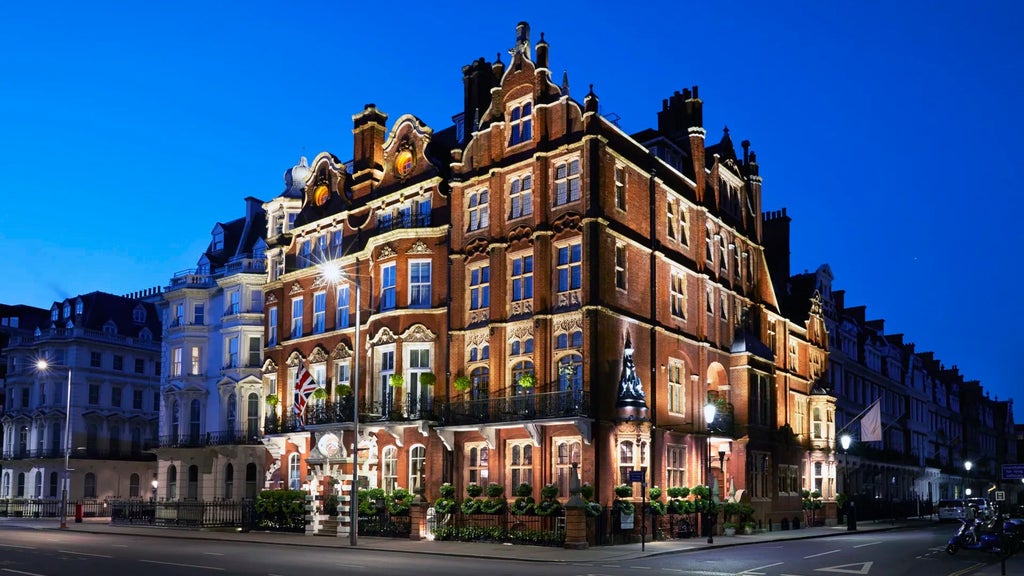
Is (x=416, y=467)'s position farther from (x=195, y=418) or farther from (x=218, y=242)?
(x=218, y=242)

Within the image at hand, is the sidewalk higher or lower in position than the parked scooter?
lower

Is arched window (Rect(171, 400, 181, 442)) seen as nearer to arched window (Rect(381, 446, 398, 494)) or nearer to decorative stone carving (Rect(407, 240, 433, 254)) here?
arched window (Rect(381, 446, 398, 494))

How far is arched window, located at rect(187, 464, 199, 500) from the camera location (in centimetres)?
5909

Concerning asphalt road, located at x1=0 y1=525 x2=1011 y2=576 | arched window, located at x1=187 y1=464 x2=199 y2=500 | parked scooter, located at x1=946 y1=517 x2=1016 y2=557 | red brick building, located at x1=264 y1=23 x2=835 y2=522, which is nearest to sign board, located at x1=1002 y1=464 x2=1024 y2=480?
parked scooter, located at x1=946 y1=517 x2=1016 y2=557

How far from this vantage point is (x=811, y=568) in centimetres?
2647

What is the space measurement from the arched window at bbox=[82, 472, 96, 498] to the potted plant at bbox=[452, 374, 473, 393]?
47161 mm

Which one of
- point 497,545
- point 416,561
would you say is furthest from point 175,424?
point 416,561

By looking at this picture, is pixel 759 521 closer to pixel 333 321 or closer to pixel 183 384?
pixel 333 321

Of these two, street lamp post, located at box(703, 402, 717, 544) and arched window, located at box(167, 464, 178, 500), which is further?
arched window, located at box(167, 464, 178, 500)

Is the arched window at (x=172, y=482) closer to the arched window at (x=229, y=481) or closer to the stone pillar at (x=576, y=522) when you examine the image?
the arched window at (x=229, y=481)

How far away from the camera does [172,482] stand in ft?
201

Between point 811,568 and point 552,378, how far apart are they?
14.1 metres

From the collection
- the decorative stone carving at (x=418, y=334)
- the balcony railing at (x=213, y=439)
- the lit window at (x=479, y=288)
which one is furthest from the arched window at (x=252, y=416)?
the lit window at (x=479, y=288)

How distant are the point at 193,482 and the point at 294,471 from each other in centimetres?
1260
